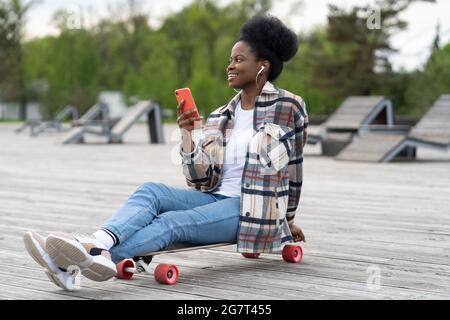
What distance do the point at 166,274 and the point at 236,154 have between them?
722 mm


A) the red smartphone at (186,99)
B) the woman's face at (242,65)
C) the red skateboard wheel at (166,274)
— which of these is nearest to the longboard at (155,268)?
the red skateboard wheel at (166,274)

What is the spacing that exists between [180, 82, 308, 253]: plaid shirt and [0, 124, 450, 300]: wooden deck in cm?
17

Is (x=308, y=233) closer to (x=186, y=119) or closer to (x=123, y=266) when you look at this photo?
(x=186, y=119)

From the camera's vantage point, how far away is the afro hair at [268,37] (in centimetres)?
411

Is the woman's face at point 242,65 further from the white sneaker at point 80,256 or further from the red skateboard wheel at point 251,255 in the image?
the white sneaker at point 80,256

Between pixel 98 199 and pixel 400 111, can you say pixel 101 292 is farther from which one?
pixel 400 111

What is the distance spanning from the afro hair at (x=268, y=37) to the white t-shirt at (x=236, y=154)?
0.29 meters

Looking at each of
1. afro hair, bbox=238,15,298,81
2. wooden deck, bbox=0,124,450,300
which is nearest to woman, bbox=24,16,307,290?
afro hair, bbox=238,15,298,81

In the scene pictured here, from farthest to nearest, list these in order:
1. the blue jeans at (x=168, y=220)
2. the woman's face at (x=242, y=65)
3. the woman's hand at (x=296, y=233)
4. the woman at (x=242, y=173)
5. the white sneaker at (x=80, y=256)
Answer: the woman's hand at (x=296, y=233) < the woman's face at (x=242, y=65) < the woman at (x=242, y=173) < the blue jeans at (x=168, y=220) < the white sneaker at (x=80, y=256)

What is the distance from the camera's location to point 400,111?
3719 centimetres

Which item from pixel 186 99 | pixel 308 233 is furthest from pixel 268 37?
pixel 308 233

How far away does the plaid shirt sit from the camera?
402cm

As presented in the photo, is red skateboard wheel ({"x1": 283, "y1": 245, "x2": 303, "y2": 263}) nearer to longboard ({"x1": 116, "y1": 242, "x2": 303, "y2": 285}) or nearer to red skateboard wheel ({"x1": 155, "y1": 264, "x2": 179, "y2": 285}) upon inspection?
longboard ({"x1": 116, "y1": 242, "x2": 303, "y2": 285})
